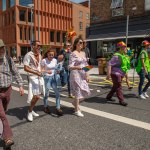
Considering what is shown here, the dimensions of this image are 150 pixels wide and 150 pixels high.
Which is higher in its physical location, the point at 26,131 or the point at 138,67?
the point at 138,67

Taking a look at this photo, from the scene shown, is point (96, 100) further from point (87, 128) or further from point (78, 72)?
point (87, 128)

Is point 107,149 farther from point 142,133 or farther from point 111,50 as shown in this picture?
point 111,50

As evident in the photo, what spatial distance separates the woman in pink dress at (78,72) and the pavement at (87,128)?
1.85 feet

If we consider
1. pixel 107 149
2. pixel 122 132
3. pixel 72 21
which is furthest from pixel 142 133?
pixel 72 21

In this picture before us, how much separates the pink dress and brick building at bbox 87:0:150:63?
14815 mm

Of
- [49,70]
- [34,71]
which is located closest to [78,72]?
[49,70]

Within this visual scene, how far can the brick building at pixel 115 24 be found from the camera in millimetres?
20781

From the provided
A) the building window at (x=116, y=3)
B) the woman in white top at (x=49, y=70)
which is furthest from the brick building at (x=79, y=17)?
the woman in white top at (x=49, y=70)

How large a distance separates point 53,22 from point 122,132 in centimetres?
4883

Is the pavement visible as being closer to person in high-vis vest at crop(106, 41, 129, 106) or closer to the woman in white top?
person in high-vis vest at crop(106, 41, 129, 106)

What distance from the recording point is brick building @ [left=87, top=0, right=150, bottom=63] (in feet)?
68.2

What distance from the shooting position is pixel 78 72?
5547 millimetres

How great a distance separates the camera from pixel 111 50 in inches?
950

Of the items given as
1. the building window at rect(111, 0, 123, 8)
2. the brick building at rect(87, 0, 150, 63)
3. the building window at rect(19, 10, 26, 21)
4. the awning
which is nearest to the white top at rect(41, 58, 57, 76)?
the awning
